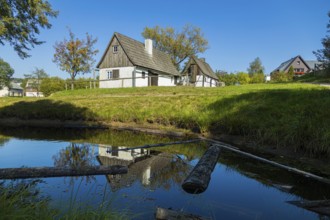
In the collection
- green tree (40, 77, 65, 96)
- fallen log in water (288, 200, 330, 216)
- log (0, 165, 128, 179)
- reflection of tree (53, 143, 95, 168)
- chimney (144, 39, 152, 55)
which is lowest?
reflection of tree (53, 143, 95, 168)

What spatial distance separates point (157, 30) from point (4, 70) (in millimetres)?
69373

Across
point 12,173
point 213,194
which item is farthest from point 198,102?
point 12,173

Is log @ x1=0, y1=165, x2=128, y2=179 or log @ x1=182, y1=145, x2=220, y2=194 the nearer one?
log @ x1=0, y1=165, x2=128, y2=179

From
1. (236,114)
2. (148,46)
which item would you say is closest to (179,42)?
(148,46)

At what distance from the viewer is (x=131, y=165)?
215 inches

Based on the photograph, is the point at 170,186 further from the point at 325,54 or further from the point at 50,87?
the point at 50,87

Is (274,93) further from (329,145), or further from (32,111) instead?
(32,111)

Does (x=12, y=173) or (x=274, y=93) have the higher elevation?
(x=274, y=93)

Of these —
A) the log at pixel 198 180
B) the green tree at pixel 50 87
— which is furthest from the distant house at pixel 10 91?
the log at pixel 198 180

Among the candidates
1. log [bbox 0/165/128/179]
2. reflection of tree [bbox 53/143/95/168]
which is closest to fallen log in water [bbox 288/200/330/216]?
log [bbox 0/165/128/179]

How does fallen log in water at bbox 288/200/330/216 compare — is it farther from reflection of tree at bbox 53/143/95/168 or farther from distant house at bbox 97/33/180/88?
distant house at bbox 97/33/180/88

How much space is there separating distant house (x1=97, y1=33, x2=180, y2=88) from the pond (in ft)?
77.2

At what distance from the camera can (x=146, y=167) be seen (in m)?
5.30

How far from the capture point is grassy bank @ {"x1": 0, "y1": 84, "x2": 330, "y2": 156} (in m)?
6.49
